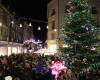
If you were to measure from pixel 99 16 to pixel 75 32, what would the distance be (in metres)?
24.9

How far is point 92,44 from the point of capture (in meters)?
20.8

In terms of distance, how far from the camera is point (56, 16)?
157 feet

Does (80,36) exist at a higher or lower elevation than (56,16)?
lower

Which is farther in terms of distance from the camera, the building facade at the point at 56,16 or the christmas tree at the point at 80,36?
the building facade at the point at 56,16

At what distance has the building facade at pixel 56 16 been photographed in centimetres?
4526

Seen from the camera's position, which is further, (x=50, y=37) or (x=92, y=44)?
(x=50, y=37)

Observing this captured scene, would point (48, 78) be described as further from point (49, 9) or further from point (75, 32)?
point (49, 9)

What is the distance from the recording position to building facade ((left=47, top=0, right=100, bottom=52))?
45.3 metres

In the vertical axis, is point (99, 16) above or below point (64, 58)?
above

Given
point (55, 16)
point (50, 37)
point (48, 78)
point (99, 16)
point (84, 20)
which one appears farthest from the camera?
point (50, 37)

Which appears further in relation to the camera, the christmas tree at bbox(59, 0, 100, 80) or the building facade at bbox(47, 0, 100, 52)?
the building facade at bbox(47, 0, 100, 52)

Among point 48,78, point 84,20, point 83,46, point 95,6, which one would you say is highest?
point 95,6

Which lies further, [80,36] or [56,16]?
[56,16]

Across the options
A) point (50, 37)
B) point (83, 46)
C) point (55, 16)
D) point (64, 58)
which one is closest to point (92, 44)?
point (83, 46)
